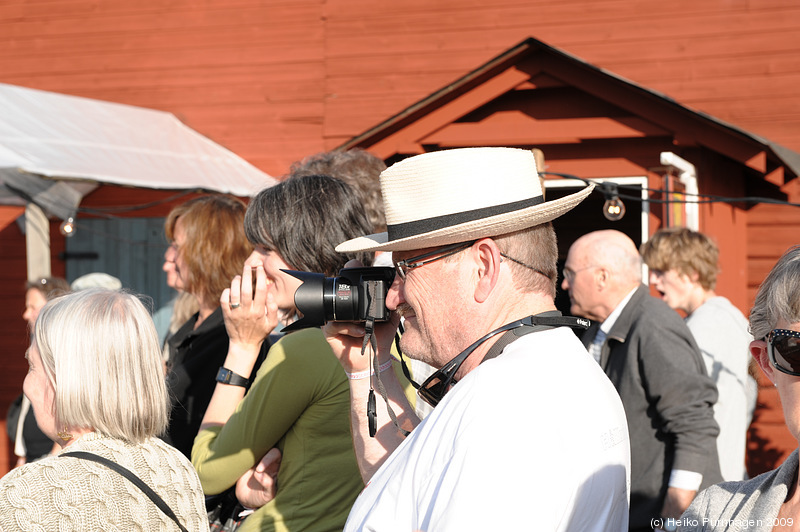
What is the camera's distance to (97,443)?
1903 mm

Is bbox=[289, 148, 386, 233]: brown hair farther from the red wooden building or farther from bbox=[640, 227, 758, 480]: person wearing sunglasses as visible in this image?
the red wooden building

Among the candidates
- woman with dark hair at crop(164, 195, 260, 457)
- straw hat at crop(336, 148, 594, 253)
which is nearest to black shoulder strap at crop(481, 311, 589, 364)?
straw hat at crop(336, 148, 594, 253)

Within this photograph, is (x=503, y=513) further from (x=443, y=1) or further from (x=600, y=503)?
(x=443, y=1)

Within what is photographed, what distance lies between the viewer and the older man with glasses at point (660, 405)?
3.28 metres

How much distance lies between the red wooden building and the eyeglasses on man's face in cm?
405

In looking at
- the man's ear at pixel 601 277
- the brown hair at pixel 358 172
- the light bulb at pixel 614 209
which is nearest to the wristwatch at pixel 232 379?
the brown hair at pixel 358 172

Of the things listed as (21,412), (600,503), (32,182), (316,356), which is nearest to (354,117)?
(32,182)

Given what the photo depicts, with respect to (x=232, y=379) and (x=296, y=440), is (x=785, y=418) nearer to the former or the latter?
(x=296, y=440)

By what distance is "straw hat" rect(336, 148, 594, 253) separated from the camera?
163 centimetres

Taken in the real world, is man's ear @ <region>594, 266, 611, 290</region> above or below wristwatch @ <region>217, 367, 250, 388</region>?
above

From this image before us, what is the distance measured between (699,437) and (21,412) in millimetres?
4522

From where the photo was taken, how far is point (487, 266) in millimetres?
1649

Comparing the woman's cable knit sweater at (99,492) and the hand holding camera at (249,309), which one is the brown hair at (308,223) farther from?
the woman's cable knit sweater at (99,492)

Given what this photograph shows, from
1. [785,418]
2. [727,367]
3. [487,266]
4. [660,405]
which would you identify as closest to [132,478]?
[487,266]
